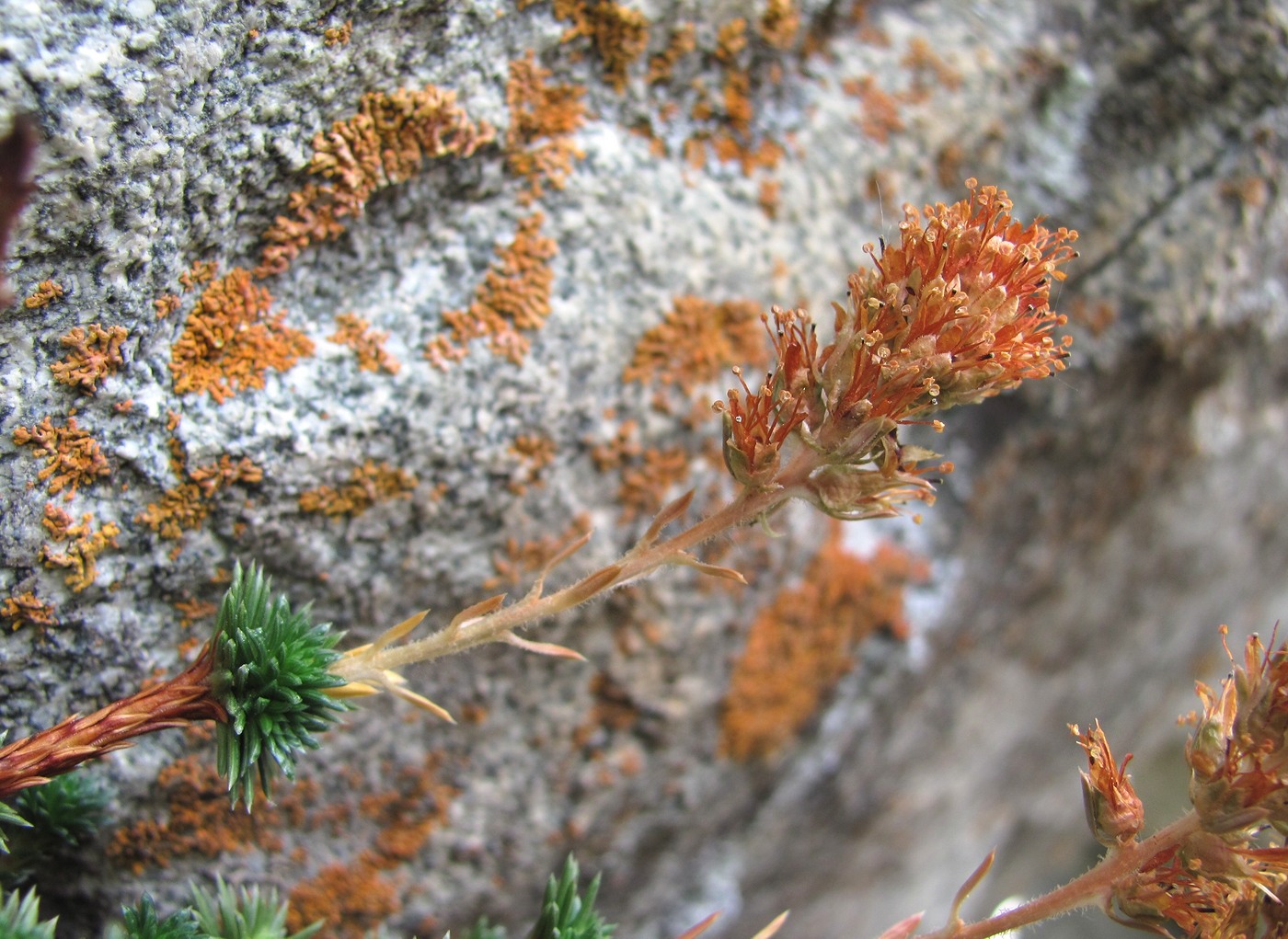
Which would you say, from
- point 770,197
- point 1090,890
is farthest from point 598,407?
point 1090,890

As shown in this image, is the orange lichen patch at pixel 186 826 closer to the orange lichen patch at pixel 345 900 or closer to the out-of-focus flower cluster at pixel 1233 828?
the orange lichen patch at pixel 345 900

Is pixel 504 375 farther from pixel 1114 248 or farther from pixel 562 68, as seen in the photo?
pixel 1114 248

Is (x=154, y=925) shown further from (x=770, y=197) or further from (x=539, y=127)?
(x=770, y=197)

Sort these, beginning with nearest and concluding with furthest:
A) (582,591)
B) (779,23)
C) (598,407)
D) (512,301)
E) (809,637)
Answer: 1. (582,591)
2. (512,301)
3. (598,407)
4. (779,23)
5. (809,637)

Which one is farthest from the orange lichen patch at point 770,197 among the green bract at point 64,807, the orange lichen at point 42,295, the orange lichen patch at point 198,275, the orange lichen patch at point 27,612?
the green bract at point 64,807

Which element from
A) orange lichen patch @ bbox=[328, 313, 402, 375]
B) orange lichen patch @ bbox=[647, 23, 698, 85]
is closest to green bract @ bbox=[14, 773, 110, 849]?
orange lichen patch @ bbox=[328, 313, 402, 375]

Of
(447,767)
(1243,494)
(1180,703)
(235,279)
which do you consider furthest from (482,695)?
(1180,703)

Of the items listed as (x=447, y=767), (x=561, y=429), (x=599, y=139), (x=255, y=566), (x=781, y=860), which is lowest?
(x=781, y=860)
